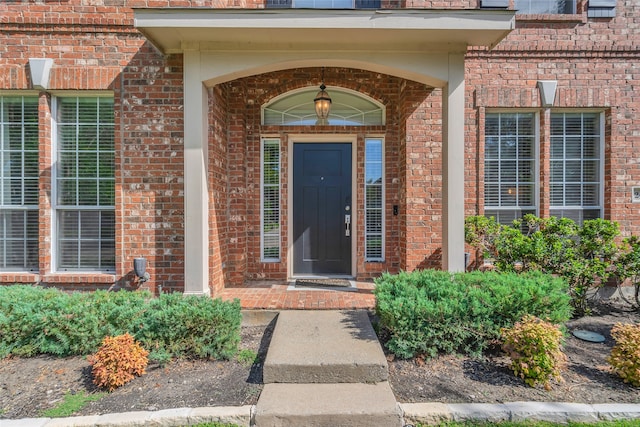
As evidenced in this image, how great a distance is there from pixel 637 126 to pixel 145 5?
683 cm

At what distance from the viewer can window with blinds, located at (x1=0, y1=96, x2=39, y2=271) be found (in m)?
4.57

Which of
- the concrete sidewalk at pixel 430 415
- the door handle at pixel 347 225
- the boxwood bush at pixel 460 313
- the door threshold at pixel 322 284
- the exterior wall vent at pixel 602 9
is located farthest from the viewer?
the door handle at pixel 347 225

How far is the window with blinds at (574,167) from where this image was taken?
5055 mm

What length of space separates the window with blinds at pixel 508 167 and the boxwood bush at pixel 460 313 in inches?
72.4

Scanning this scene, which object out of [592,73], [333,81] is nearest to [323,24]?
[333,81]

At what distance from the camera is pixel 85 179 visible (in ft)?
15.0

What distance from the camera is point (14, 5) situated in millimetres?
4387

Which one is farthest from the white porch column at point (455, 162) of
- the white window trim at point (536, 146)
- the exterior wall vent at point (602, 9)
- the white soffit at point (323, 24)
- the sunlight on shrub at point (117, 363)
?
the sunlight on shrub at point (117, 363)

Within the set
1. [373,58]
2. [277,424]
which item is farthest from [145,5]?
[277,424]

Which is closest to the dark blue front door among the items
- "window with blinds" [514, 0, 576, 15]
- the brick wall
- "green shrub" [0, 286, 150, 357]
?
the brick wall

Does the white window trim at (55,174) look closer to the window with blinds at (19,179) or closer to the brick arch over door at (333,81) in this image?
the window with blinds at (19,179)

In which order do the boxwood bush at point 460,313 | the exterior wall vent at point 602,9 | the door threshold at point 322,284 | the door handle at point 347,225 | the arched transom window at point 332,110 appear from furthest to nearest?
the door handle at point 347,225 < the arched transom window at point 332,110 < the door threshold at point 322,284 < the exterior wall vent at point 602,9 < the boxwood bush at point 460,313

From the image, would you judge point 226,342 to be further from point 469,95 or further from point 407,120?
point 469,95

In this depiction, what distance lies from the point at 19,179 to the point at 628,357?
6927 mm
